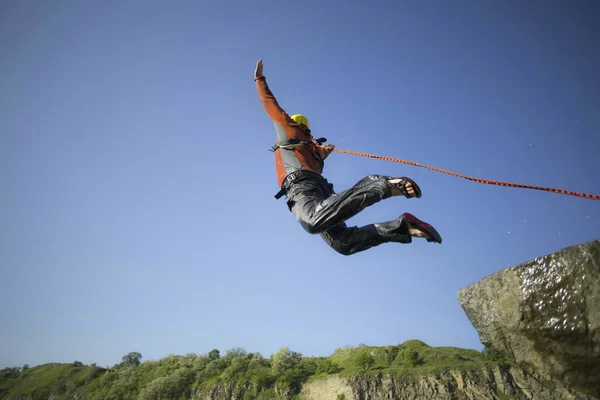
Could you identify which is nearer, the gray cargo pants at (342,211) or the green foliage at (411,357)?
the gray cargo pants at (342,211)

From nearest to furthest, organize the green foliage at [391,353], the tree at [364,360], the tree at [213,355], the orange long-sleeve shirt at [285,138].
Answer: the orange long-sleeve shirt at [285,138] < the tree at [364,360] < the green foliage at [391,353] < the tree at [213,355]

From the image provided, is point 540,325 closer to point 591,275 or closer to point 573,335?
point 573,335

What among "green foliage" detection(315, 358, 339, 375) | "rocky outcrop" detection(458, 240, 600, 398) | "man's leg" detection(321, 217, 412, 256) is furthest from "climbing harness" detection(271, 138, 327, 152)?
"green foliage" detection(315, 358, 339, 375)

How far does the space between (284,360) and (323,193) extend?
229 feet

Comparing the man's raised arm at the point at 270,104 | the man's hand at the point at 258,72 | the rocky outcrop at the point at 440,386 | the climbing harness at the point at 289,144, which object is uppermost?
the man's hand at the point at 258,72

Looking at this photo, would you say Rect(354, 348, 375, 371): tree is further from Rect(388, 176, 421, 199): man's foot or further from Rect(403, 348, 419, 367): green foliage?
Rect(388, 176, 421, 199): man's foot

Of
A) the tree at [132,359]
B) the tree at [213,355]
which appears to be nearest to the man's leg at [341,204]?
the tree at [213,355]

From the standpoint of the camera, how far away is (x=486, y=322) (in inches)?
160

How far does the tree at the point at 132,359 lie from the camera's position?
8407 centimetres

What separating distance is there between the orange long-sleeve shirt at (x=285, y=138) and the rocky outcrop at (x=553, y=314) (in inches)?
132

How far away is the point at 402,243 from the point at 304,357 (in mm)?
75727

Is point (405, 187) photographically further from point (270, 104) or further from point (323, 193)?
point (270, 104)

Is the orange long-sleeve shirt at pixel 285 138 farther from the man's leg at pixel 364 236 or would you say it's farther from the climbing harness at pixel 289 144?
the man's leg at pixel 364 236

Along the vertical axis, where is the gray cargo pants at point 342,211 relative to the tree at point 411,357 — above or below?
above
